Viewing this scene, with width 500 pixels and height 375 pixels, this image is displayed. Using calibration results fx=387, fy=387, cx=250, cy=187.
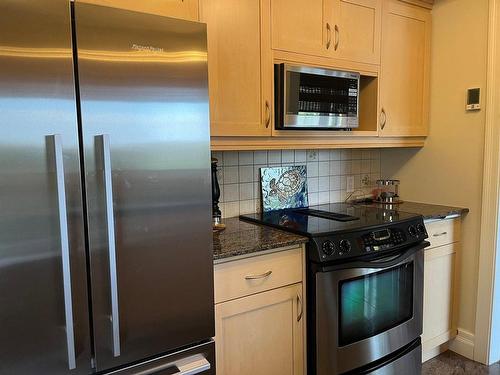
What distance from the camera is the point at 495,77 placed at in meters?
2.24

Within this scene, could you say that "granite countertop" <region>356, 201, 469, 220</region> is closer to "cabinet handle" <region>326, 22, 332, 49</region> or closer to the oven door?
the oven door

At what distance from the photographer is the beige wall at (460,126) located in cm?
235

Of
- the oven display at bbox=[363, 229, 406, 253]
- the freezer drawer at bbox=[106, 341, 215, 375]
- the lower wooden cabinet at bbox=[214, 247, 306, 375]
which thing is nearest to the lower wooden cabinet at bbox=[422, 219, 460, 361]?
the oven display at bbox=[363, 229, 406, 253]

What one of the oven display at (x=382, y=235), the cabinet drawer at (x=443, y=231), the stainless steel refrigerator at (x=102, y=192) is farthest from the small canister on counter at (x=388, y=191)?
the stainless steel refrigerator at (x=102, y=192)

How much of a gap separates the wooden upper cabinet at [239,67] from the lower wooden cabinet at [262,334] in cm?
78

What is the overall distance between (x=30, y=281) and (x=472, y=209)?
2.41m

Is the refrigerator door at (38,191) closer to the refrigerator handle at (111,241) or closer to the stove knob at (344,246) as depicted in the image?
the refrigerator handle at (111,241)

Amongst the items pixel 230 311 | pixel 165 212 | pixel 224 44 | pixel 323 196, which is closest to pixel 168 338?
pixel 230 311

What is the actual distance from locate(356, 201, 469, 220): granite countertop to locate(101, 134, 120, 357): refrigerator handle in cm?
178

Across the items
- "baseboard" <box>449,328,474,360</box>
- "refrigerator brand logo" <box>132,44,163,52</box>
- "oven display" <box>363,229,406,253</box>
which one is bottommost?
"baseboard" <box>449,328,474,360</box>

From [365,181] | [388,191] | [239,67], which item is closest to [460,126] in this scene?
[388,191]

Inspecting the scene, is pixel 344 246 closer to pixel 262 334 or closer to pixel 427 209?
pixel 262 334

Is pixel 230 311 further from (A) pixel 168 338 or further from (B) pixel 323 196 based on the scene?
(B) pixel 323 196

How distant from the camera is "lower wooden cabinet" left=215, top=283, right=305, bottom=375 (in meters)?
1.57
